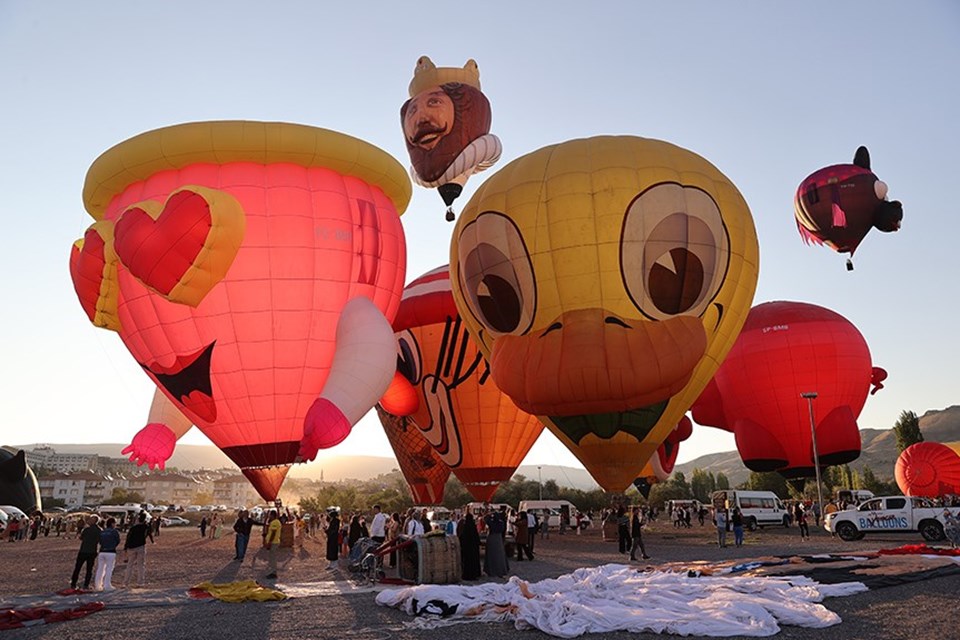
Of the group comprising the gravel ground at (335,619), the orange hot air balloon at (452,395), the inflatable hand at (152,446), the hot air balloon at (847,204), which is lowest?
the gravel ground at (335,619)

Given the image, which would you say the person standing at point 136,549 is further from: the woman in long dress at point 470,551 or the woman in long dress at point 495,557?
the woman in long dress at point 495,557

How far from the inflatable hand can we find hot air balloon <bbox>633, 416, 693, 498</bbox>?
1515 centimetres

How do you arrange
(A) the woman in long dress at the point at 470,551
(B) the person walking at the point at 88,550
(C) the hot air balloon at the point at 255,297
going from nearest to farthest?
1. (B) the person walking at the point at 88,550
2. (A) the woman in long dress at the point at 470,551
3. (C) the hot air balloon at the point at 255,297

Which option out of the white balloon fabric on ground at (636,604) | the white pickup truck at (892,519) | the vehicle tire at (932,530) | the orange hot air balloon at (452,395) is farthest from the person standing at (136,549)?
the vehicle tire at (932,530)

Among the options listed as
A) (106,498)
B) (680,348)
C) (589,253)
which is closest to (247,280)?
(589,253)

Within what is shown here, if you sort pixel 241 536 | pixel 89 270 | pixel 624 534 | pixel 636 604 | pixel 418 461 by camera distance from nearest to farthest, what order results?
pixel 636 604
pixel 89 270
pixel 241 536
pixel 624 534
pixel 418 461

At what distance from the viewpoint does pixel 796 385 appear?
2273cm

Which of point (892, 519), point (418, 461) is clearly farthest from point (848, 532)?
point (418, 461)

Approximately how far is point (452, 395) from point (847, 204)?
52.7 ft

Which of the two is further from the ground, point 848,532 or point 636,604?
point 848,532

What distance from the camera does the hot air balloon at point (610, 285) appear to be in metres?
12.3

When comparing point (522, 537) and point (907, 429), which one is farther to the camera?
point (907, 429)

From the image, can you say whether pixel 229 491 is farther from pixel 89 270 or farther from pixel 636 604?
pixel 636 604

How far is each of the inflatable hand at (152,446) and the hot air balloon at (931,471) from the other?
26.1m
